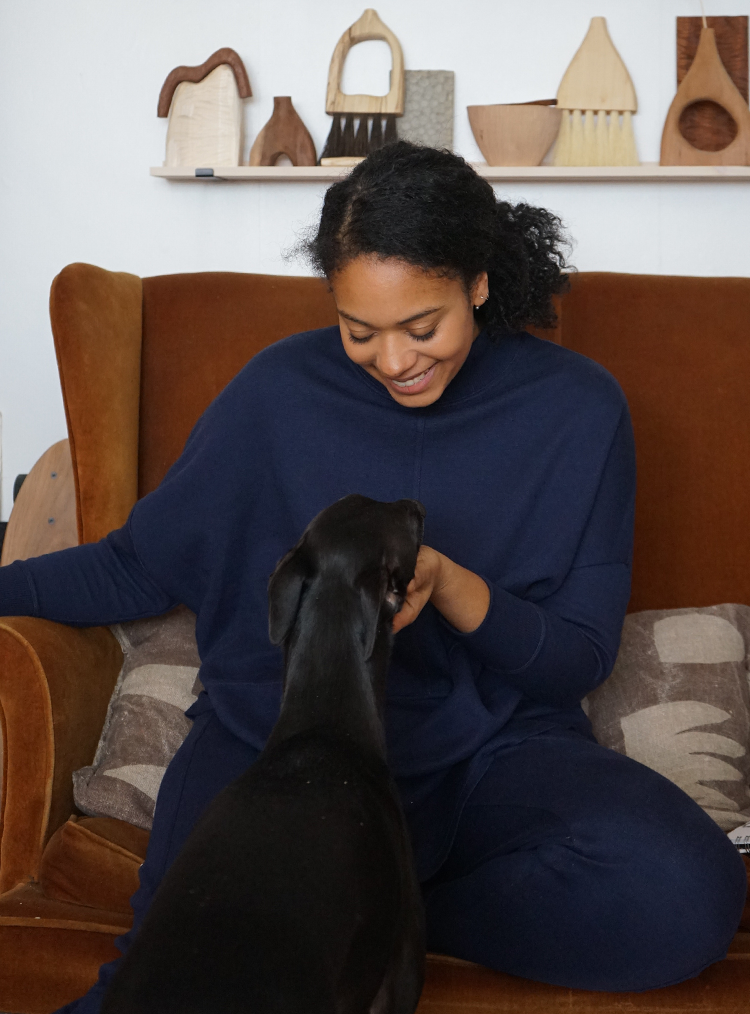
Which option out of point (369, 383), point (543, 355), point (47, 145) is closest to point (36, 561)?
point (369, 383)

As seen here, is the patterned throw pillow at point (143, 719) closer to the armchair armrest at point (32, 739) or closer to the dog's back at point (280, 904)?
the armchair armrest at point (32, 739)

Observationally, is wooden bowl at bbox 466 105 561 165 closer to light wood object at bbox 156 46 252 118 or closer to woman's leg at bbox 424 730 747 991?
light wood object at bbox 156 46 252 118

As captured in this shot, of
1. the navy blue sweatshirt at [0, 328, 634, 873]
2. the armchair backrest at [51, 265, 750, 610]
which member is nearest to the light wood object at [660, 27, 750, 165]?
the armchair backrest at [51, 265, 750, 610]

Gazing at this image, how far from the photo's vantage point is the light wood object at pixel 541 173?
2.25 meters

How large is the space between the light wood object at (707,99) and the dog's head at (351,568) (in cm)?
164

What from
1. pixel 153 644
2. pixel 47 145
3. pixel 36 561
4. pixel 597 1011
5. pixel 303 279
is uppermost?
pixel 47 145

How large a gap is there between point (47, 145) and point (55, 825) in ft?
5.93

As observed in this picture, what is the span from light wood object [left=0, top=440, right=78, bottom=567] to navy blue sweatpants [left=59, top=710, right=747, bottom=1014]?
1109mm

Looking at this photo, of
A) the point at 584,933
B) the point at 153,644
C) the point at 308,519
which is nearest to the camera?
the point at 584,933

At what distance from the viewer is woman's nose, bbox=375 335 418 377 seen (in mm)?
1276

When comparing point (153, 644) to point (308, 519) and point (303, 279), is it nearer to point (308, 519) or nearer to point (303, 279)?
point (308, 519)

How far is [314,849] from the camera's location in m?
0.78

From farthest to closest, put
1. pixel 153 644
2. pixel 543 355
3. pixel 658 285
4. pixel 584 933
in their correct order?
1. pixel 658 285
2. pixel 153 644
3. pixel 543 355
4. pixel 584 933

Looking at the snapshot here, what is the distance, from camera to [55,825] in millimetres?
1430
